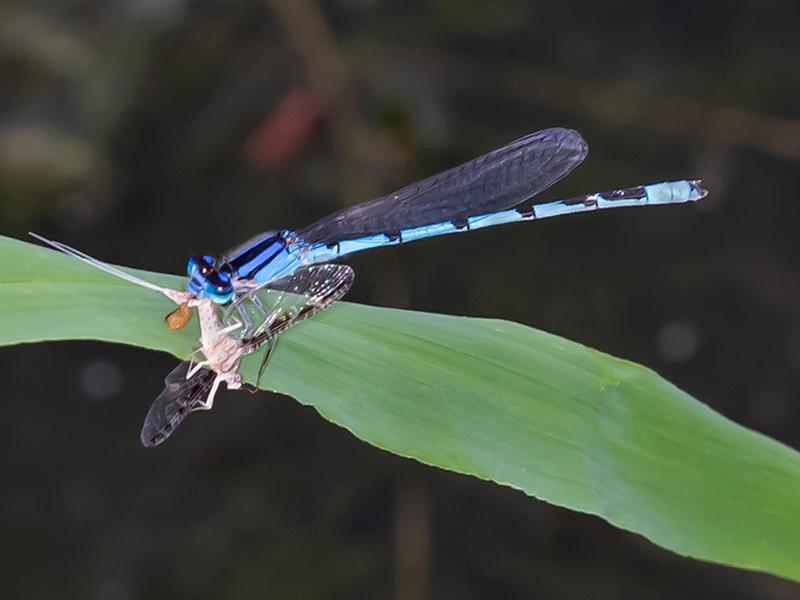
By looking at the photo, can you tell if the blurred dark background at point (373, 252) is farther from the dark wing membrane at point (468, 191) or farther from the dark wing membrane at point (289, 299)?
the dark wing membrane at point (289, 299)

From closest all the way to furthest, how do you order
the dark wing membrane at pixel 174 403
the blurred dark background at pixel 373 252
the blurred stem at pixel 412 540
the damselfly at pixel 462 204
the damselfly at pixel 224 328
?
the damselfly at pixel 224 328
the dark wing membrane at pixel 174 403
the damselfly at pixel 462 204
the blurred stem at pixel 412 540
the blurred dark background at pixel 373 252

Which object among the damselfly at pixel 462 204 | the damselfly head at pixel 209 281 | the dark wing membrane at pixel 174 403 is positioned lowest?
the damselfly at pixel 462 204

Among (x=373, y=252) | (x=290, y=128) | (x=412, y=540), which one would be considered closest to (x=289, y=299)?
(x=412, y=540)

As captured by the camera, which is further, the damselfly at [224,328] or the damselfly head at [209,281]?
the damselfly head at [209,281]

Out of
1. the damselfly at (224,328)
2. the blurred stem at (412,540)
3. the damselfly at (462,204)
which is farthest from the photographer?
the blurred stem at (412,540)

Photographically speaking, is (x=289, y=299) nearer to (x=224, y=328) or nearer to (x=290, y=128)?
(x=224, y=328)

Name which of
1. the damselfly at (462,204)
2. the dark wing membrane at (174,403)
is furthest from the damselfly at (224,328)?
the damselfly at (462,204)
